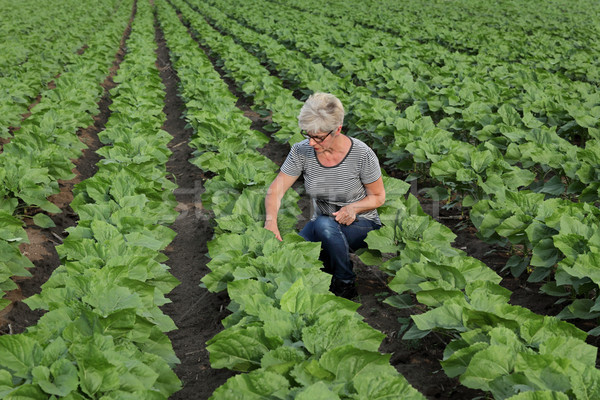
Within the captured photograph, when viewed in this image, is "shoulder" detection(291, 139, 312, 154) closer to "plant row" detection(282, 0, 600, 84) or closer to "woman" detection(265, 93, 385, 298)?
"woman" detection(265, 93, 385, 298)

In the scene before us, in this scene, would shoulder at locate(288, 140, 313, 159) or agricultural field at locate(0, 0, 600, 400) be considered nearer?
agricultural field at locate(0, 0, 600, 400)

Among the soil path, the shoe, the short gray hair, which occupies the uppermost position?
the short gray hair

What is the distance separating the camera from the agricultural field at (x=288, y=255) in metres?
2.66

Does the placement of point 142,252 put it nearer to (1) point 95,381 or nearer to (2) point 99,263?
(2) point 99,263

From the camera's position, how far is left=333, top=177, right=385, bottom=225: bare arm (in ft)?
14.5

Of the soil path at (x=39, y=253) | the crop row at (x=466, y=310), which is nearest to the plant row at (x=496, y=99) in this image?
the crop row at (x=466, y=310)

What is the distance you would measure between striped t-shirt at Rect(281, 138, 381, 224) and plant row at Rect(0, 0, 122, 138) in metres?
5.37

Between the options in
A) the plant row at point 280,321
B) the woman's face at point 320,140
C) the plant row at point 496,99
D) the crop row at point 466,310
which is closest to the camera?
the plant row at point 280,321

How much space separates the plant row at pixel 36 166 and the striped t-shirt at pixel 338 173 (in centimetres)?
234

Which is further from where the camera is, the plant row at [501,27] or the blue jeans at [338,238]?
the plant row at [501,27]

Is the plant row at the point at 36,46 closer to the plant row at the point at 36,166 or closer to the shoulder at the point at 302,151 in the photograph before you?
the plant row at the point at 36,166

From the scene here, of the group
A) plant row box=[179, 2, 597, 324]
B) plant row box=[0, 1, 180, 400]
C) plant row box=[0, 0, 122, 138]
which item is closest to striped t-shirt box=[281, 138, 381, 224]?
plant row box=[179, 2, 597, 324]

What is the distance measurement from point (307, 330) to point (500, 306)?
1.14m

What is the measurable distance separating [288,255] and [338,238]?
2.35ft
